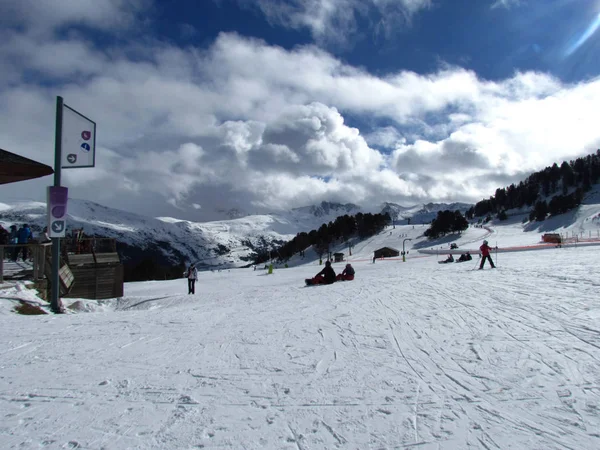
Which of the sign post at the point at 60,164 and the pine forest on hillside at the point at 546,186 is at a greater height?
the pine forest on hillside at the point at 546,186

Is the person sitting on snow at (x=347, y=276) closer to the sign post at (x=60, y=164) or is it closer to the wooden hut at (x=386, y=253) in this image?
the sign post at (x=60, y=164)

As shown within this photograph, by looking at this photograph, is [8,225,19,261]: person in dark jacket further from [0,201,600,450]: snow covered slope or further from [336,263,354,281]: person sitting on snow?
[336,263,354,281]: person sitting on snow

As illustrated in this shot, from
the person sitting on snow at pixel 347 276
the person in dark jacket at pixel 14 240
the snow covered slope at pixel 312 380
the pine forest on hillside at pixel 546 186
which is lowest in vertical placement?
the snow covered slope at pixel 312 380

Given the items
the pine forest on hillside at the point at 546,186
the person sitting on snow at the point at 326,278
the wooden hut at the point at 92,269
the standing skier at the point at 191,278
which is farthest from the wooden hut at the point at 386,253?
the pine forest on hillside at the point at 546,186

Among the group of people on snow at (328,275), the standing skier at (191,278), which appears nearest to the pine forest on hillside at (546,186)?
the group of people on snow at (328,275)

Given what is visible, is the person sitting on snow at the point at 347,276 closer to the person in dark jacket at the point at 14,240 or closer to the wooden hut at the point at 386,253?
the person in dark jacket at the point at 14,240

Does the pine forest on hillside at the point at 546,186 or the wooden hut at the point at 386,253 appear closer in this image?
the wooden hut at the point at 386,253

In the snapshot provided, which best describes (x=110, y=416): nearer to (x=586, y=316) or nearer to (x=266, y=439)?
(x=266, y=439)

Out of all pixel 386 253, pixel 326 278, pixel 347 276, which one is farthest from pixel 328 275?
pixel 386 253

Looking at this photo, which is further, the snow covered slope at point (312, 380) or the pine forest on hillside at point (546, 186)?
the pine forest on hillside at point (546, 186)

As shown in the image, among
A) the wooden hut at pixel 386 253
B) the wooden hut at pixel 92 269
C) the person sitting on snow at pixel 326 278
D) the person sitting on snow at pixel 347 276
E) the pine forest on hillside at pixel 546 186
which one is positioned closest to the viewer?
the person sitting on snow at pixel 326 278

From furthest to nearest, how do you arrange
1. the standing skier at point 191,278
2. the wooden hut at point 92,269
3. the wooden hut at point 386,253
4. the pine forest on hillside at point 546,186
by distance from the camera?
the pine forest on hillside at point 546,186 < the wooden hut at point 386,253 < the wooden hut at point 92,269 < the standing skier at point 191,278

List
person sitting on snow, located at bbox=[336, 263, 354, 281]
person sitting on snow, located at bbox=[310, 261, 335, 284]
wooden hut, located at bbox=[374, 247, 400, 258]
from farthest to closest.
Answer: wooden hut, located at bbox=[374, 247, 400, 258]
person sitting on snow, located at bbox=[336, 263, 354, 281]
person sitting on snow, located at bbox=[310, 261, 335, 284]

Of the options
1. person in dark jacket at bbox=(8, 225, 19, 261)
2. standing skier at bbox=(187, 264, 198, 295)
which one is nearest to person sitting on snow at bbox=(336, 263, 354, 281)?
standing skier at bbox=(187, 264, 198, 295)
